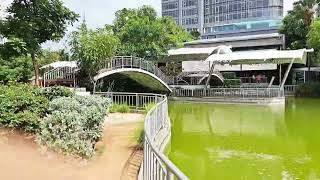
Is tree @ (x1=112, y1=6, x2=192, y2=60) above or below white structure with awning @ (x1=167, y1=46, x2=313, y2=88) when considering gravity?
above

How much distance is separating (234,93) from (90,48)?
12.8 meters

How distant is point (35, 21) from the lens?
698 inches

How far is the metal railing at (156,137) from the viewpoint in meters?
4.32

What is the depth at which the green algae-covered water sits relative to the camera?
1186cm

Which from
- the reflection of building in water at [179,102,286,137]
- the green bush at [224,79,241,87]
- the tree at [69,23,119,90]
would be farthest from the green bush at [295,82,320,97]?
the tree at [69,23,119,90]

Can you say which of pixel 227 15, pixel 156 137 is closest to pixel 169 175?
pixel 156 137

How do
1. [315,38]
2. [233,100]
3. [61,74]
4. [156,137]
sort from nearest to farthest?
[156,137] < [61,74] < [233,100] < [315,38]

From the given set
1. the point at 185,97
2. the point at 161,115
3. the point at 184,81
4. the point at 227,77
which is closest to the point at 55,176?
the point at 161,115

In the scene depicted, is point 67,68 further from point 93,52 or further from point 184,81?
point 184,81

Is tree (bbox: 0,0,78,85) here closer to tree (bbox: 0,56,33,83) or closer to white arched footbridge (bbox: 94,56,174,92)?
tree (bbox: 0,56,33,83)

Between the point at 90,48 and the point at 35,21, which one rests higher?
the point at 35,21

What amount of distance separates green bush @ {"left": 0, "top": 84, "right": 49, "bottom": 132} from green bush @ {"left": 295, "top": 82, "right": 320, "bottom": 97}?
30.9m

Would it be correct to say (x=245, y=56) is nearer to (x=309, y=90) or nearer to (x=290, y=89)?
(x=309, y=90)

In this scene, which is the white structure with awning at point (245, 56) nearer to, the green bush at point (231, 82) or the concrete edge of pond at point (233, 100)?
the concrete edge of pond at point (233, 100)
